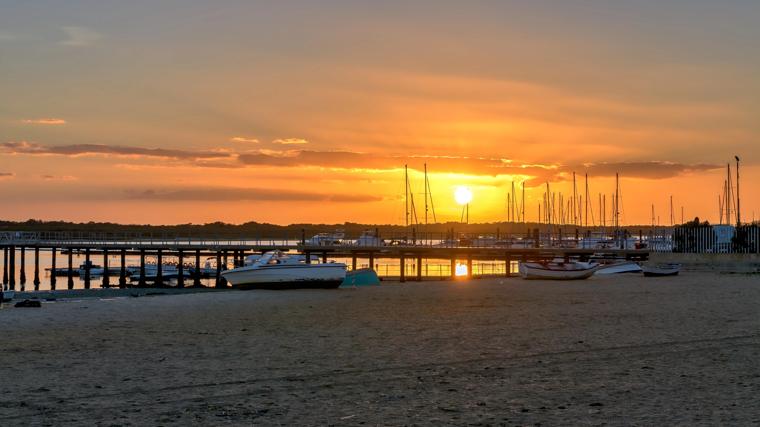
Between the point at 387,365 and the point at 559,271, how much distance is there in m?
32.2

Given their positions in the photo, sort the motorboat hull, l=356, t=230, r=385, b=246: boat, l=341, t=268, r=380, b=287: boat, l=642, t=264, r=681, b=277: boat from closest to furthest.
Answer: the motorboat hull, l=341, t=268, r=380, b=287: boat, l=642, t=264, r=681, b=277: boat, l=356, t=230, r=385, b=246: boat

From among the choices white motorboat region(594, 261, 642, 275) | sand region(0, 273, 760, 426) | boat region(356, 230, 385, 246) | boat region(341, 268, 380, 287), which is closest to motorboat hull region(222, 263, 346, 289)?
boat region(341, 268, 380, 287)

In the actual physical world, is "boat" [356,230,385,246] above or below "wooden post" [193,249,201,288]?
above

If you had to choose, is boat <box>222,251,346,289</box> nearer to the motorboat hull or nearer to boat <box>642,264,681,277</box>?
the motorboat hull

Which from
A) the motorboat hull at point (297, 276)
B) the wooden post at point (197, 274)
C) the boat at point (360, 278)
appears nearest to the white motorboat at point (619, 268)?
the boat at point (360, 278)

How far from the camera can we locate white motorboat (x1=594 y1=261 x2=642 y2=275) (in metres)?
51.1

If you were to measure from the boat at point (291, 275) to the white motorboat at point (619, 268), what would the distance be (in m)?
19.1

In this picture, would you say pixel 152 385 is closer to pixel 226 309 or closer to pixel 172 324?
pixel 172 324

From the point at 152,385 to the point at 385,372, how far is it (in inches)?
149

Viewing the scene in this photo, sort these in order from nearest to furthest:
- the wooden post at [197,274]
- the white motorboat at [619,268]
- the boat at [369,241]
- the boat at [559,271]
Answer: the boat at [559,271] → the white motorboat at [619,268] → the wooden post at [197,274] → the boat at [369,241]

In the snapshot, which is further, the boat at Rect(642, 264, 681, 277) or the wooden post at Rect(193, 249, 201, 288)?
the wooden post at Rect(193, 249, 201, 288)

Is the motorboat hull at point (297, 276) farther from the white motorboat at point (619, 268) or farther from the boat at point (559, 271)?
the white motorboat at point (619, 268)

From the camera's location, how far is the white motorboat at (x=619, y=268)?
168 feet

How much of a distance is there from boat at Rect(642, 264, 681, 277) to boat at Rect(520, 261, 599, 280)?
9.46 ft
